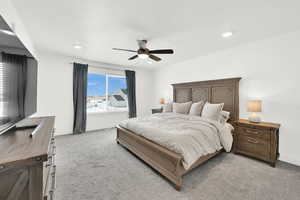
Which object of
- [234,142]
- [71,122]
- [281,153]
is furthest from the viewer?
[71,122]

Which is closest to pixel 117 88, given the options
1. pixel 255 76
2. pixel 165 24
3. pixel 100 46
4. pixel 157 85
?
pixel 157 85

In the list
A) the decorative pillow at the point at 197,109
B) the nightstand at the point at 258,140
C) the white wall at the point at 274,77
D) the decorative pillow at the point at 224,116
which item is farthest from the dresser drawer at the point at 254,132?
the decorative pillow at the point at 197,109

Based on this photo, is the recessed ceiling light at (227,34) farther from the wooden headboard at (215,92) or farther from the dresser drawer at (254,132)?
the dresser drawer at (254,132)

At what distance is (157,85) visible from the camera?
19.4 feet

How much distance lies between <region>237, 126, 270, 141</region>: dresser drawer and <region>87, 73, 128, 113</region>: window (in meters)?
4.13

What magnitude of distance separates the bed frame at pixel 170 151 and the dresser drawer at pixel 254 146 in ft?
1.75

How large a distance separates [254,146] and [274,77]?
1.53 meters

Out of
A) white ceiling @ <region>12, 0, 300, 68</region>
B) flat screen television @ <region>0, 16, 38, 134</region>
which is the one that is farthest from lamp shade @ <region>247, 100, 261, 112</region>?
flat screen television @ <region>0, 16, 38, 134</region>

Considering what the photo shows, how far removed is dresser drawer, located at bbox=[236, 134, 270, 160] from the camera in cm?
242

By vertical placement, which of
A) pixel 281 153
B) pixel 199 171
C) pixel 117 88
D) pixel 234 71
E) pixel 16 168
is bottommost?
pixel 199 171

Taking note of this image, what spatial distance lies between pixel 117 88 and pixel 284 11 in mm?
4934

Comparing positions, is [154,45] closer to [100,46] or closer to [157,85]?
[100,46]

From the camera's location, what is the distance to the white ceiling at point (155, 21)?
1.76 m

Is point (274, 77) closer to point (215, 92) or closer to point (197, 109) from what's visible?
point (215, 92)
